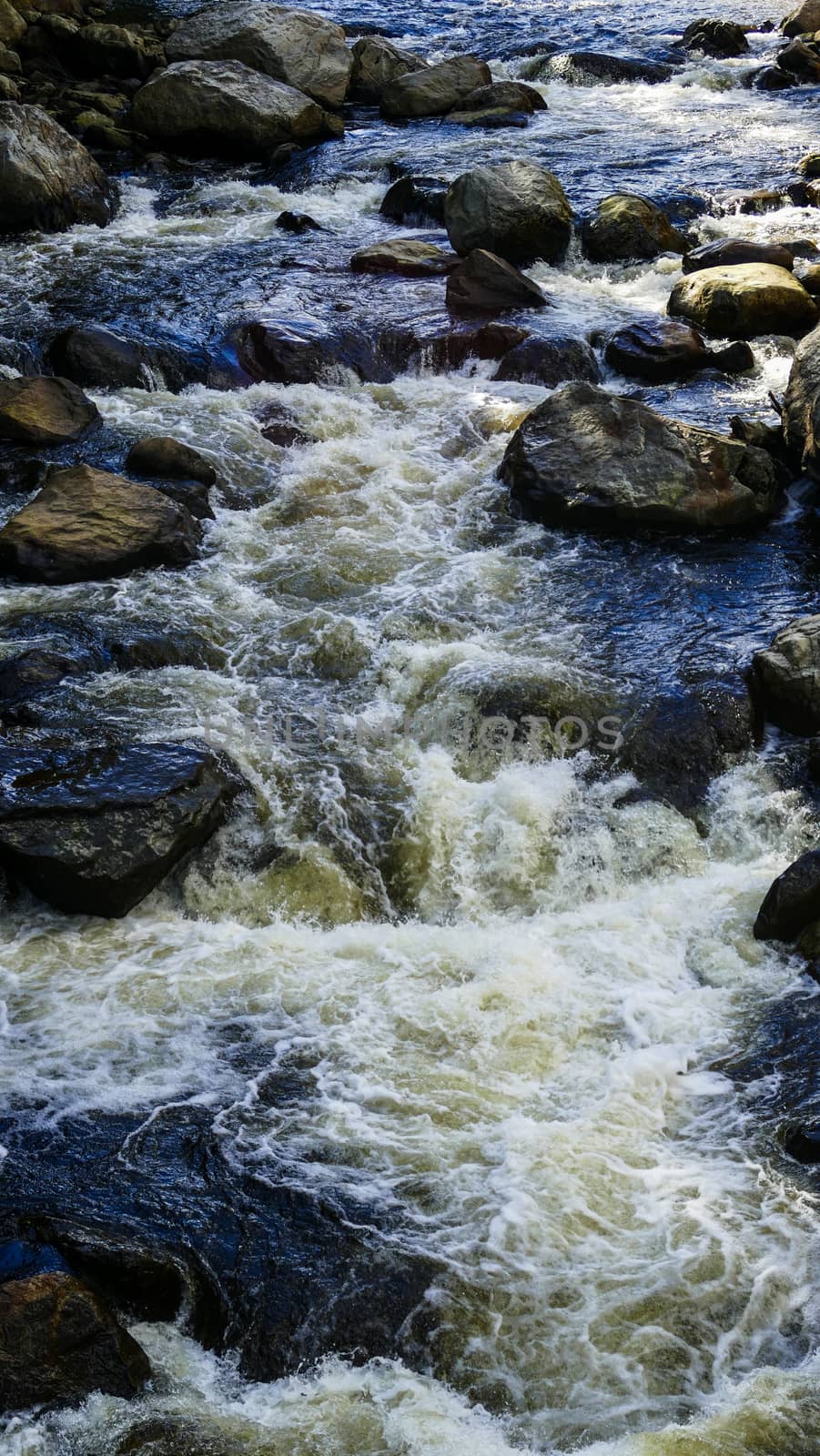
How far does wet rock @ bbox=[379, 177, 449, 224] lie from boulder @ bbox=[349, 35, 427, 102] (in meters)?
5.53

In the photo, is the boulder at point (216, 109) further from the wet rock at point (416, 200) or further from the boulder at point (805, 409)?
the boulder at point (805, 409)

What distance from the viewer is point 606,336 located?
12680 millimetres

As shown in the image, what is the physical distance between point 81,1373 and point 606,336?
1079 cm

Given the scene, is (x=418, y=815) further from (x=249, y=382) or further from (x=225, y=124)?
(x=225, y=124)

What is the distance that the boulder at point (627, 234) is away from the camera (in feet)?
47.7

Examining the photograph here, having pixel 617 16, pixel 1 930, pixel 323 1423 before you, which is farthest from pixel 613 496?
pixel 617 16

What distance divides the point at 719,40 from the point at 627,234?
32.8 ft

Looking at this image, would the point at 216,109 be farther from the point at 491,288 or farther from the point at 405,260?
the point at 491,288

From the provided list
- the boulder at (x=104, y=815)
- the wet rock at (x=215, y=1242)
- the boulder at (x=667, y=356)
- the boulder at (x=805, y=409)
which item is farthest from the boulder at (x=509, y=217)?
the wet rock at (x=215, y=1242)

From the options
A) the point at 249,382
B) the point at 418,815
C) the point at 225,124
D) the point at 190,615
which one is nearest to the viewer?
the point at 418,815

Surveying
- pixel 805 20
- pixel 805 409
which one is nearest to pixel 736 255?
pixel 805 409

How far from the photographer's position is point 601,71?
21.3 metres

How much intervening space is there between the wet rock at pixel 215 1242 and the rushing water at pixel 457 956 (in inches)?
4.4

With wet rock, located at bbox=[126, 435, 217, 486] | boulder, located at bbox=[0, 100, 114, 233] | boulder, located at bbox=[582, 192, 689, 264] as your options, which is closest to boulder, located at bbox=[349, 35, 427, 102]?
boulder, located at bbox=[0, 100, 114, 233]
